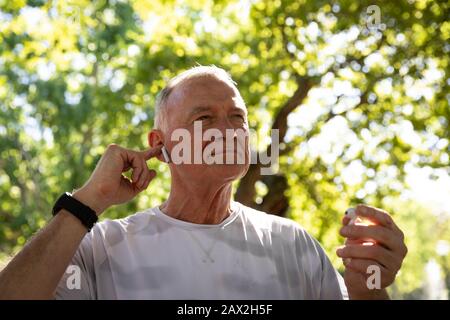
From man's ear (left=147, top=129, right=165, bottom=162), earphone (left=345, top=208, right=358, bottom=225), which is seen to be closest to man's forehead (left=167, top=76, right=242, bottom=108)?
man's ear (left=147, top=129, right=165, bottom=162)

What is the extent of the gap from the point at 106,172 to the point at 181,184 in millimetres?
326

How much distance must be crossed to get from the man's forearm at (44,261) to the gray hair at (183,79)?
651 mm

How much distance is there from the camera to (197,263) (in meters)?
1.66

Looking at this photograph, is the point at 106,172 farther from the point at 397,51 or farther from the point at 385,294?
the point at 397,51

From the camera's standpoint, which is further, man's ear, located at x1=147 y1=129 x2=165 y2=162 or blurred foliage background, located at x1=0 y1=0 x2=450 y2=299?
blurred foliage background, located at x1=0 y1=0 x2=450 y2=299

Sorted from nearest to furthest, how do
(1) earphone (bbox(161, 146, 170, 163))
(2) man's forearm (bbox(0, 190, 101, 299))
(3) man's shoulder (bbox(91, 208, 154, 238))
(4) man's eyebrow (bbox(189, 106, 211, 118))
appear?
(2) man's forearm (bbox(0, 190, 101, 299))
(3) man's shoulder (bbox(91, 208, 154, 238))
(4) man's eyebrow (bbox(189, 106, 211, 118))
(1) earphone (bbox(161, 146, 170, 163))

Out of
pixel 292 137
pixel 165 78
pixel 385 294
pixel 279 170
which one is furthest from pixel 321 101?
pixel 385 294

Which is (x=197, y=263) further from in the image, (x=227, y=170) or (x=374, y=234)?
(x=374, y=234)

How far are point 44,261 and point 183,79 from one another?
2.69 feet

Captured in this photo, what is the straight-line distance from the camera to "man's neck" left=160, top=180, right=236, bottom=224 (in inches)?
73.4

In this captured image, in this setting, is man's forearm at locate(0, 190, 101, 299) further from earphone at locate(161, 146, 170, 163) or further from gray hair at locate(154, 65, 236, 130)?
gray hair at locate(154, 65, 236, 130)

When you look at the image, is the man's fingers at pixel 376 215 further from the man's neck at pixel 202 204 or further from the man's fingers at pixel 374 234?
the man's neck at pixel 202 204

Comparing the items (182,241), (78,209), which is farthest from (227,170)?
(78,209)

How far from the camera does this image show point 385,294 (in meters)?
1.29
